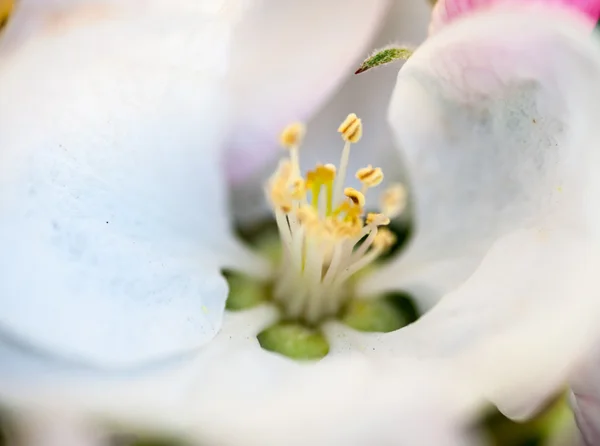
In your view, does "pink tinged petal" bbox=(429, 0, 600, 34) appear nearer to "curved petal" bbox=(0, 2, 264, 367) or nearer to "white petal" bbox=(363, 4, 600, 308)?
"white petal" bbox=(363, 4, 600, 308)

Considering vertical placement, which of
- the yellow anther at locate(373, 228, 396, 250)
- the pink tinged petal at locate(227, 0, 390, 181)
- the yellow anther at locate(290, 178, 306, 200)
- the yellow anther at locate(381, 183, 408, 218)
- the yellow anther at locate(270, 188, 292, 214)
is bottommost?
the yellow anther at locate(373, 228, 396, 250)

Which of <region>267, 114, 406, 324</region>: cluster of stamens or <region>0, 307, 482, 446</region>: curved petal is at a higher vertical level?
<region>0, 307, 482, 446</region>: curved petal

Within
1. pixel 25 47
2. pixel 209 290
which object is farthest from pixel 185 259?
pixel 25 47

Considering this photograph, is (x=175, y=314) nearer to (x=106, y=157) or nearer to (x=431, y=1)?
(x=106, y=157)

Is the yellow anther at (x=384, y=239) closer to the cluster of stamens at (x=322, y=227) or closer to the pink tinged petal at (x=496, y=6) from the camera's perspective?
the cluster of stamens at (x=322, y=227)

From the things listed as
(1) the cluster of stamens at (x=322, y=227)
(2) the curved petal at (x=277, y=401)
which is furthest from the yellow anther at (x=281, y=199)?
(2) the curved petal at (x=277, y=401)

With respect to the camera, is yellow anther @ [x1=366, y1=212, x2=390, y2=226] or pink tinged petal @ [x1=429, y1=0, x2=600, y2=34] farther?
yellow anther @ [x1=366, y1=212, x2=390, y2=226]

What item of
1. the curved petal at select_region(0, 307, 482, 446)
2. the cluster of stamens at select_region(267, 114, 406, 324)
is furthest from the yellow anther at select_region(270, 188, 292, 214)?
the curved petal at select_region(0, 307, 482, 446)
